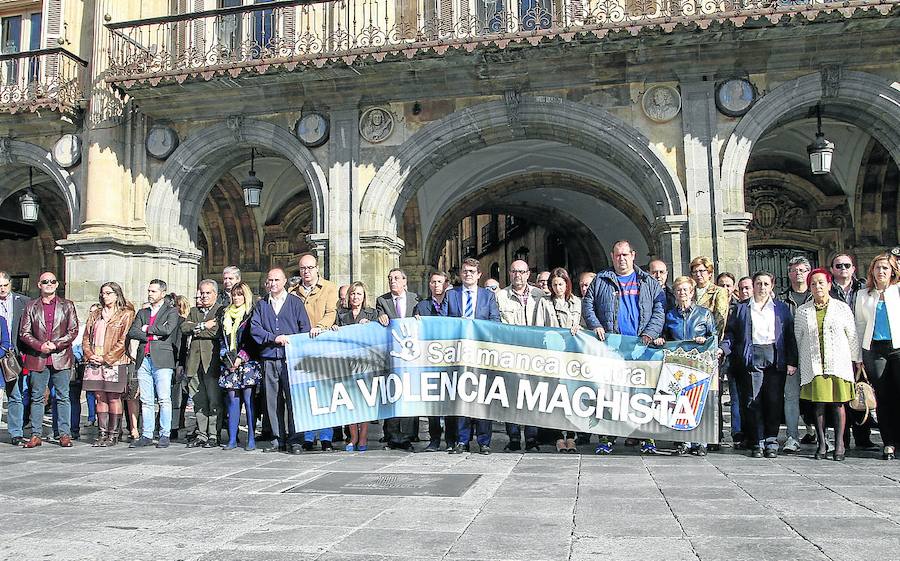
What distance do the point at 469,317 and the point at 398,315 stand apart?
707mm

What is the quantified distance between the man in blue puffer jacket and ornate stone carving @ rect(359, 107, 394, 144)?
18.6 ft

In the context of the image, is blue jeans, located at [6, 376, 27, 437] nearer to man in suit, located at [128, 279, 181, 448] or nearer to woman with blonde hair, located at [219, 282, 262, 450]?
man in suit, located at [128, 279, 181, 448]

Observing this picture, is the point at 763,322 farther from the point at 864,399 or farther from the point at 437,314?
the point at 437,314

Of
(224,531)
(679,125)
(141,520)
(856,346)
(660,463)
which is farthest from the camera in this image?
(679,125)

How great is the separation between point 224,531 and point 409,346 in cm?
339

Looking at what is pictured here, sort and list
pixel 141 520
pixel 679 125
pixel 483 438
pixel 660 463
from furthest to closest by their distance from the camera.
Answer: pixel 679 125 → pixel 483 438 → pixel 660 463 → pixel 141 520

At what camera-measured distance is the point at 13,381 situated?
7.60 metres

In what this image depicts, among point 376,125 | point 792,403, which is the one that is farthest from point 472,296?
Result: point 376,125

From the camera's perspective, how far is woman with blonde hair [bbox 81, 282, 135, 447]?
768cm

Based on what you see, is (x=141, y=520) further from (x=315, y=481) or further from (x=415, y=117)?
(x=415, y=117)

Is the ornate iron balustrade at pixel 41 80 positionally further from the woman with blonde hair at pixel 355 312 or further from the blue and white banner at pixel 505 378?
the blue and white banner at pixel 505 378

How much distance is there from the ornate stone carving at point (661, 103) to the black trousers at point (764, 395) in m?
5.12

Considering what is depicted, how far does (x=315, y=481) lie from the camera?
523 centimetres

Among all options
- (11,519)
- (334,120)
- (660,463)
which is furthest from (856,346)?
(334,120)
